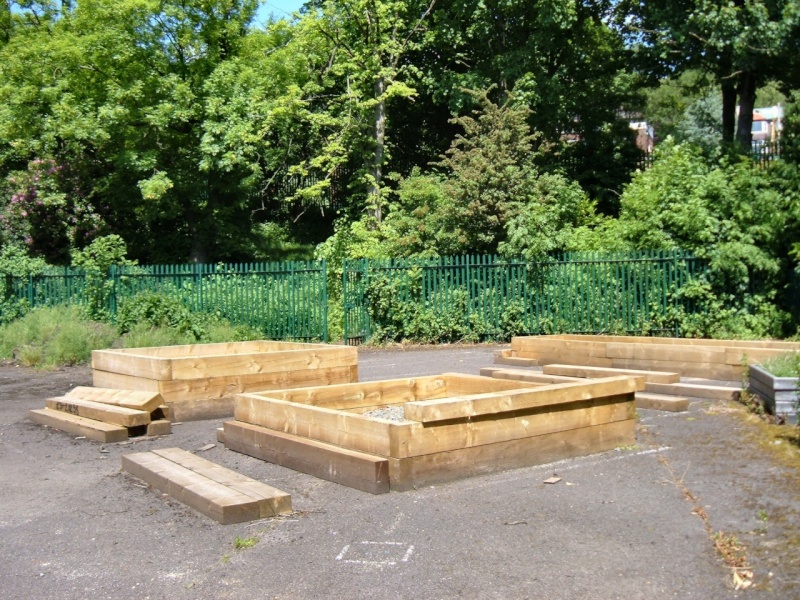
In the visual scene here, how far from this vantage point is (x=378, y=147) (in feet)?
99.0

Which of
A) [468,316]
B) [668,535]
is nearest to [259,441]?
[668,535]

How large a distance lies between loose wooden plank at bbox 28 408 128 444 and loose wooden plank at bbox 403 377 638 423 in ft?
13.2

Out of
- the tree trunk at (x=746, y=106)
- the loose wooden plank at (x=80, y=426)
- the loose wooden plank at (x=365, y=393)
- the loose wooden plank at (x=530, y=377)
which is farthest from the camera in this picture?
the tree trunk at (x=746, y=106)

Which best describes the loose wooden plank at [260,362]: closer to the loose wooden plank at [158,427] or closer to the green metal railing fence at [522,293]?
the loose wooden plank at [158,427]

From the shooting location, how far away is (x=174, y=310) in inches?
840

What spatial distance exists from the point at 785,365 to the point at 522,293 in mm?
11452

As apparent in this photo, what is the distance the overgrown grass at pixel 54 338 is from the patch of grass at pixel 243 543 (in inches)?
522

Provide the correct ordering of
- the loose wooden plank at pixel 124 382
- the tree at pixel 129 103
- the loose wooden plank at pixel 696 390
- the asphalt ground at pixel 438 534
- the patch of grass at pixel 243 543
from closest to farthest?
the asphalt ground at pixel 438 534 < the patch of grass at pixel 243 543 < the loose wooden plank at pixel 124 382 < the loose wooden plank at pixel 696 390 < the tree at pixel 129 103

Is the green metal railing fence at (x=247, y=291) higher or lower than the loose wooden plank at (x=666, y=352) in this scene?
higher

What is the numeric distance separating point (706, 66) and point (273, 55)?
14.9 meters

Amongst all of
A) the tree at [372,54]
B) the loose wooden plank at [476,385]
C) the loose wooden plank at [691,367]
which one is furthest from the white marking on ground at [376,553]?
the tree at [372,54]

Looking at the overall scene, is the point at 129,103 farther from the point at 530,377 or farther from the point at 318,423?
the point at 318,423

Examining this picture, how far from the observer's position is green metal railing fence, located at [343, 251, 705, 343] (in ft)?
66.5

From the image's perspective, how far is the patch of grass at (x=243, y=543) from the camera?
568 centimetres
